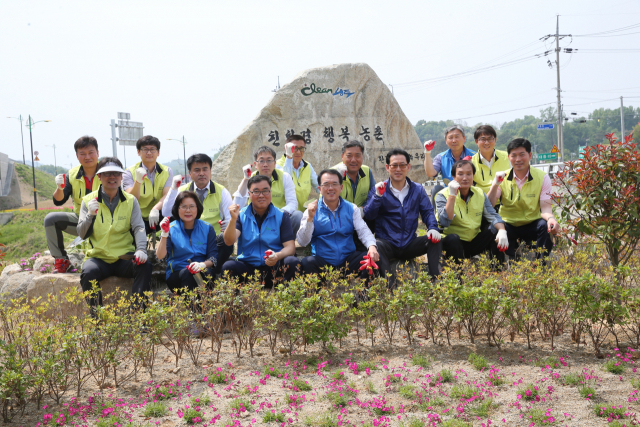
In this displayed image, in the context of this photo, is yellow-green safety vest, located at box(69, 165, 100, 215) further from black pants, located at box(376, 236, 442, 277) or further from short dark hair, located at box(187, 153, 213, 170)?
black pants, located at box(376, 236, 442, 277)

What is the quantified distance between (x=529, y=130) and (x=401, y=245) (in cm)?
7160

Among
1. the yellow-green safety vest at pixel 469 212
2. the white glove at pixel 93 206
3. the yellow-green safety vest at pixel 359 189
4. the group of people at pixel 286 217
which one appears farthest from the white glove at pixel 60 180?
the yellow-green safety vest at pixel 469 212

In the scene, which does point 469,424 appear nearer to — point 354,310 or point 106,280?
point 354,310

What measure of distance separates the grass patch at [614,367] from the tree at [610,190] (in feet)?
3.94

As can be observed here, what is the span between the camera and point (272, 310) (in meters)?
3.73

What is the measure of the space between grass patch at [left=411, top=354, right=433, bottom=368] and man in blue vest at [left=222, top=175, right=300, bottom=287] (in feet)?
5.05

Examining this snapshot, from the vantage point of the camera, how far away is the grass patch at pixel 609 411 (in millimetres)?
2754

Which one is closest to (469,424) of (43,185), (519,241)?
(519,241)

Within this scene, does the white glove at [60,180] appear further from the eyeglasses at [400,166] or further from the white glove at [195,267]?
the eyeglasses at [400,166]

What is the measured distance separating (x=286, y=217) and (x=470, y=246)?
2155mm

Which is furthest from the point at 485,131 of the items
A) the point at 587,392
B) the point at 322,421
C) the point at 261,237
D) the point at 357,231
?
the point at 322,421

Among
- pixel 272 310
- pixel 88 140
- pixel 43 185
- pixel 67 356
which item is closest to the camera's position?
pixel 67 356

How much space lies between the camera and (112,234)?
16.0 feet

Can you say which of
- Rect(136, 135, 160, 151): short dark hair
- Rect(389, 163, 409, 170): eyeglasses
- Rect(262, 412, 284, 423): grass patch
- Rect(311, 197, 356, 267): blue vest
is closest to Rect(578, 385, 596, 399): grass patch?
Rect(262, 412, 284, 423): grass patch
